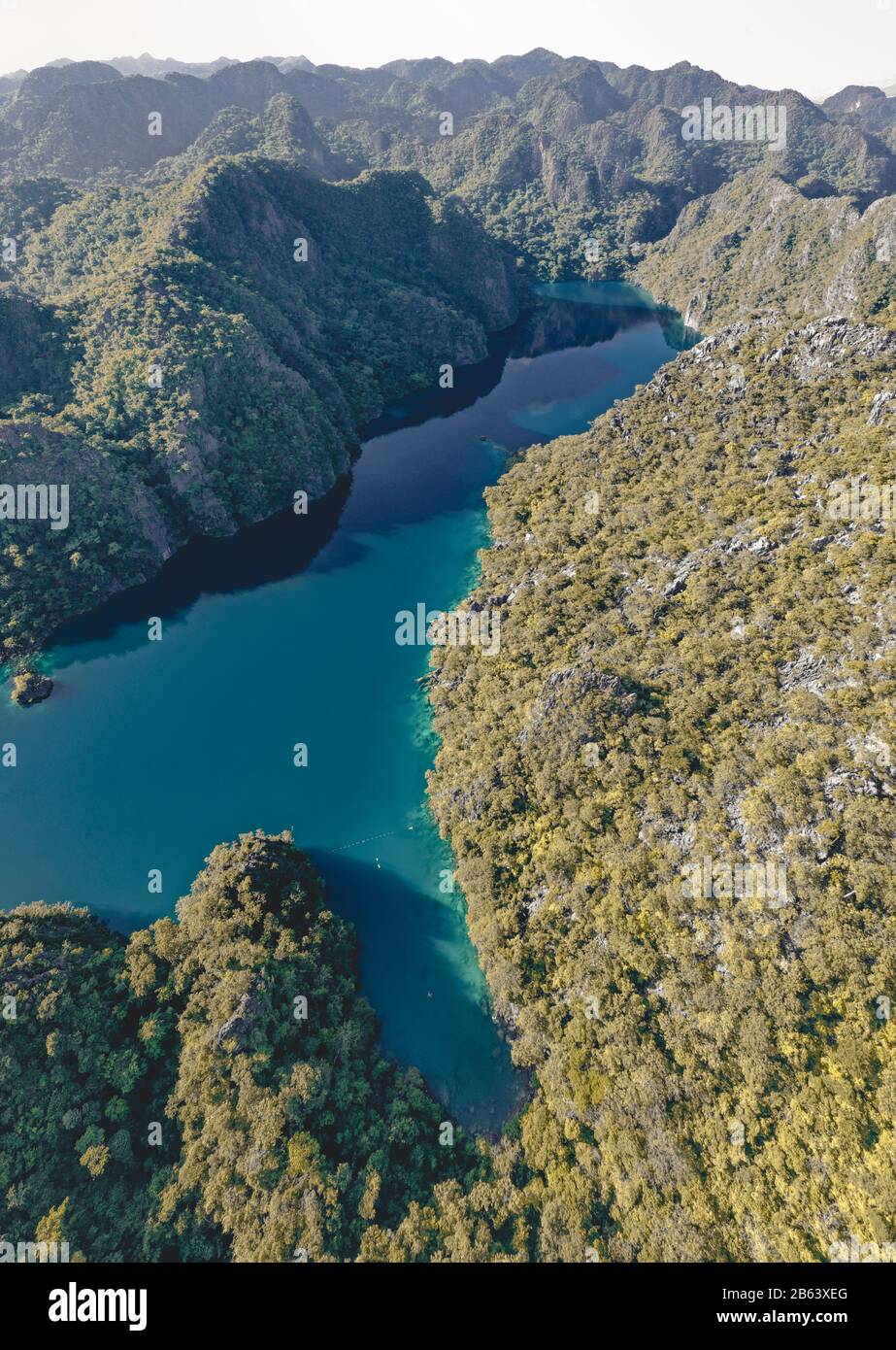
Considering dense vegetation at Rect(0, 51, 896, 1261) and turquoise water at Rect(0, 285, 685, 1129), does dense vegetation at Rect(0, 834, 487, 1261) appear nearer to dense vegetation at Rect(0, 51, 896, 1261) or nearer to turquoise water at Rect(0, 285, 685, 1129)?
dense vegetation at Rect(0, 51, 896, 1261)

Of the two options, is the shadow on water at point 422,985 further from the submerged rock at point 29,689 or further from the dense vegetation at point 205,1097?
the submerged rock at point 29,689

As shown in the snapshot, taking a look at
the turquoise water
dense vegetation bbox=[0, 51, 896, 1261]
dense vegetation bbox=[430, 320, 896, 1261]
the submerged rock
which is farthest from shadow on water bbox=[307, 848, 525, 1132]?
the submerged rock

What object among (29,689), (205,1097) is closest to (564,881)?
(205,1097)

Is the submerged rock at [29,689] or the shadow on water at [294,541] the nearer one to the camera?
the submerged rock at [29,689]

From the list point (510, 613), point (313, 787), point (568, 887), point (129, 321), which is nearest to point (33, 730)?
point (313, 787)

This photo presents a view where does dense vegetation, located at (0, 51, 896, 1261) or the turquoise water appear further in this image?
the turquoise water

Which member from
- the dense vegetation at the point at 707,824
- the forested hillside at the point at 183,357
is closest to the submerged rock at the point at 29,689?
the forested hillside at the point at 183,357

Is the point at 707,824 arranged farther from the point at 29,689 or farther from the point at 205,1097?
the point at 29,689

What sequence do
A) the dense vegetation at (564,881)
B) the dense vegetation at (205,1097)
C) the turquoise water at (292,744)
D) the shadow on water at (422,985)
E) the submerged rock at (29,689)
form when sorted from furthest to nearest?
the submerged rock at (29,689), the turquoise water at (292,744), the shadow on water at (422,985), the dense vegetation at (205,1097), the dense vegetation at (564,881)

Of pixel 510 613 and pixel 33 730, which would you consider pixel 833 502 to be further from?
pixel 33 730
